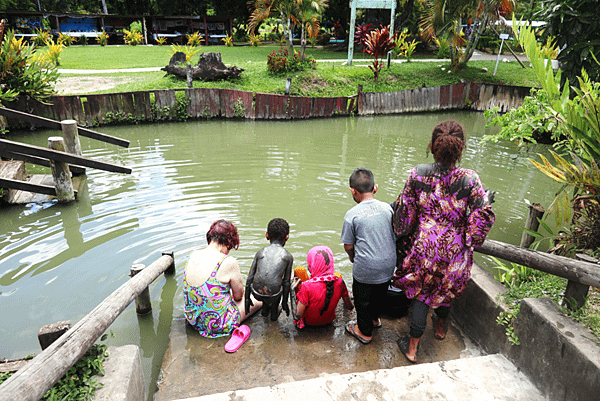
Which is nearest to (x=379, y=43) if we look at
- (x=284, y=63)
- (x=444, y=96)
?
(x=444, y=96)

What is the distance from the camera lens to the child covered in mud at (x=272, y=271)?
11.7 feet

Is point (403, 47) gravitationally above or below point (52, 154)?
above

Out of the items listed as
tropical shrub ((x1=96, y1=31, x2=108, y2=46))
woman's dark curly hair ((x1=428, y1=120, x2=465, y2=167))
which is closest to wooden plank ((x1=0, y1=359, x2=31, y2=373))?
woman's dark curly hair ((x1=428, y1=120, x2=465, y2=167))

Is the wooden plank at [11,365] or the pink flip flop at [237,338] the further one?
the pink flip flop at [237,338]

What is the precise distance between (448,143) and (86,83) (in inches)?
623

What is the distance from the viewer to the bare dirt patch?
13894 millimetres

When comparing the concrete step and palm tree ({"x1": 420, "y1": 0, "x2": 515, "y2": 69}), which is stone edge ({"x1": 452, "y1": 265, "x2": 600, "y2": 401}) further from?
palm tree ({"x1": 420, "y1": 0, "x2": 515, "y2": 69})

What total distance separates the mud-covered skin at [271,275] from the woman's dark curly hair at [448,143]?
1.57 metres

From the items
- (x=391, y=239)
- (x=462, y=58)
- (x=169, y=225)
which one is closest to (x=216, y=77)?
(x=169, y=225)

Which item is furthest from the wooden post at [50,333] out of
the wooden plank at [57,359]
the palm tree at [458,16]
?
the palm tree at [458,16]

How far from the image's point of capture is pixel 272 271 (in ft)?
11.7

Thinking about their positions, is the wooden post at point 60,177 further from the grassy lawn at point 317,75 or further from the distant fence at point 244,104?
the grassy lawn at point 317,75

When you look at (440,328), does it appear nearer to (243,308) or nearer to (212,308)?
(243,308)

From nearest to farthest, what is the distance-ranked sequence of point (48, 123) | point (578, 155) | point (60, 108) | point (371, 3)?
point (578, 155)
point (48, 123)
point (60, 108)
point (371, 3)
